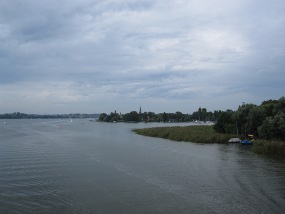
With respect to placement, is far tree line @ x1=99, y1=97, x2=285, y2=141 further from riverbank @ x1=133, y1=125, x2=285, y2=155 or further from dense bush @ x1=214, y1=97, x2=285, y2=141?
riverbank @ x1=133, y1=125, x2=285, y2=155

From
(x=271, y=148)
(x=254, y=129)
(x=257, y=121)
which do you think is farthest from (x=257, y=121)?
(x=271, y=148)

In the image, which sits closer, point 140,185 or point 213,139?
point 140,185

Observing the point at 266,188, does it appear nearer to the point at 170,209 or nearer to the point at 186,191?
the point at 186,191

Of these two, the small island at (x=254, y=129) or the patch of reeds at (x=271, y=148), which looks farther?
the small island at (x=254, y=129)

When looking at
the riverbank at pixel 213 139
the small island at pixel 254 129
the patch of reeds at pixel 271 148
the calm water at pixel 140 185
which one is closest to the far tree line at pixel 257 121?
the small island at pixel 254 129

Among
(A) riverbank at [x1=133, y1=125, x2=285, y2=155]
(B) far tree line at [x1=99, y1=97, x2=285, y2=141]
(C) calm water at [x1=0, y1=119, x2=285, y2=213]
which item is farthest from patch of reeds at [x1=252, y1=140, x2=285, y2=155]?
(B) far tree line at [x1=99, y1=97, x2=285, y2=141]

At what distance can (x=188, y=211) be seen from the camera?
65.8 feet

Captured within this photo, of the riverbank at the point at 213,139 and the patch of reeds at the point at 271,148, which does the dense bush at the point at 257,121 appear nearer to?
the riverbank at the point at 213,139

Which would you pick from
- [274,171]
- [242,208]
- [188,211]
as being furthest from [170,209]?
[274,171]

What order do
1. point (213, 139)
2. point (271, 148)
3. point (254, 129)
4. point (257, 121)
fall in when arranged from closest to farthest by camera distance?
point (271, 148)
point (213, 139)
point (257, 121)
point (254, 129)

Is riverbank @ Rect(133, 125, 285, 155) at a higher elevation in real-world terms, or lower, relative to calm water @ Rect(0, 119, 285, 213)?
higher

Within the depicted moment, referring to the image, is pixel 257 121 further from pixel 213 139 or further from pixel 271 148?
pixel 271 148

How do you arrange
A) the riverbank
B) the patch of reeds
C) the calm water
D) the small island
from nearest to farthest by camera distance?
the calm water < the patch of reeds < the riverbank < the small island

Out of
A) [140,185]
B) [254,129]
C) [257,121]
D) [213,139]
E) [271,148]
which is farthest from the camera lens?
[254,129]
